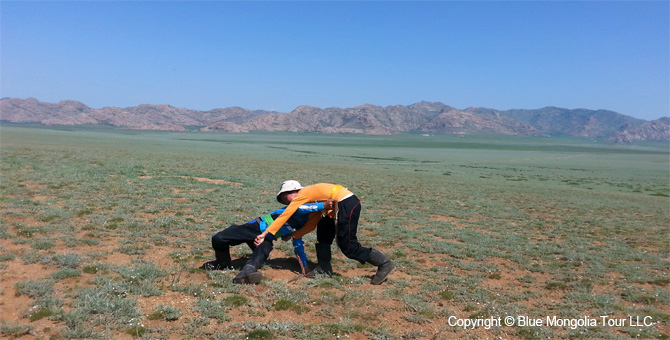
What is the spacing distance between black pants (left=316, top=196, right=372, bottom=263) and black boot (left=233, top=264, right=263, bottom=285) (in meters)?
1.45

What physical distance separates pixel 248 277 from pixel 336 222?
69.7 inches

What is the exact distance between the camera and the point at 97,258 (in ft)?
25.8

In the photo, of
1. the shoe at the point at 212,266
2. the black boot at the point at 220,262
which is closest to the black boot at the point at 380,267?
the black boot at the point at 220,262

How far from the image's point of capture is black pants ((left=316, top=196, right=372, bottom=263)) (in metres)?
6.95

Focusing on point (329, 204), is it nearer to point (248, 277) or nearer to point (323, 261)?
point (323, 261)

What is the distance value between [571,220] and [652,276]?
8645 millimetres

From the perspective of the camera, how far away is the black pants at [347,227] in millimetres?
6945

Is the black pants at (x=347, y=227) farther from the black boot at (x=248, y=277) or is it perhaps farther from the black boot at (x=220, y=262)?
the black boot at (x=220, y=262)

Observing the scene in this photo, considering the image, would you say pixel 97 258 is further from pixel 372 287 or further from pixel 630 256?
pixel 630 256

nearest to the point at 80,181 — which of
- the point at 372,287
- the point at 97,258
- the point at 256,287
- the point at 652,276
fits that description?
the point at 97,258

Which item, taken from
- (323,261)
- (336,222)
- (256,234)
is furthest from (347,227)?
(256,234)

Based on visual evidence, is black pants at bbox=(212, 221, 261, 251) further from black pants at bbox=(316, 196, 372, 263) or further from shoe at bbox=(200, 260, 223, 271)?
black pants at bbox=(316, 196, 372, 263)

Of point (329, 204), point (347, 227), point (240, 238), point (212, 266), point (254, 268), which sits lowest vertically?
point (212, 266)

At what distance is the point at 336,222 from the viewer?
7.00 m
